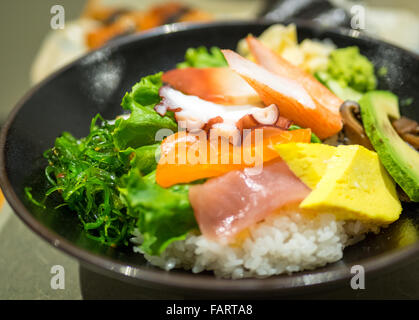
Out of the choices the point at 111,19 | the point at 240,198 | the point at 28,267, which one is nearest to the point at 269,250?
the point at 240,198

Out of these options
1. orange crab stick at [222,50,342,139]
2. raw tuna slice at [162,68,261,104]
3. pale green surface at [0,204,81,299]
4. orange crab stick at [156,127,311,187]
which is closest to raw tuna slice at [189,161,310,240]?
orange crab stick at [156,127,311,187]

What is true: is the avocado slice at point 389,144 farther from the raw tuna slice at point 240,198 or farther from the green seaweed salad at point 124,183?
the raw tuna slice at point 240,198

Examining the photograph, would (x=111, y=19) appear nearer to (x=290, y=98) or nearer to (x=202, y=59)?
(x=202, y=59)

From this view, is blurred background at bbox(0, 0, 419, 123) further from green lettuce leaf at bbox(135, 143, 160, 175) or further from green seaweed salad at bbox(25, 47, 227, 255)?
green lettuce leaf at bbox(135, 143, 160, 175)

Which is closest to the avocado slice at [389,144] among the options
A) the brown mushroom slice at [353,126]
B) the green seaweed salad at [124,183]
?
the brown mushroom slice at [353,126]

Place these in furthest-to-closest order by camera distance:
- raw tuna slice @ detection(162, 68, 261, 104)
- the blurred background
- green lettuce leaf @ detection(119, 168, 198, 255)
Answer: the blurred background
raw tuna slice @ detection(162, 68, 261, 104)
green lettuce leaf @ detection(119, 168, 198, 255)

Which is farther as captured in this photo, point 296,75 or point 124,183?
point 296,75
